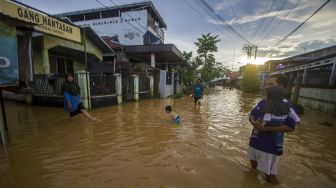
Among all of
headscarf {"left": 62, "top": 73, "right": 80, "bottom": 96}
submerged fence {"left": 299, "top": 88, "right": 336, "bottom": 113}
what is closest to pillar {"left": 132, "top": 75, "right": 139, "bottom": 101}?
headscarf {"left": 62, "top": 73, "right": 80, "bottom": 96}

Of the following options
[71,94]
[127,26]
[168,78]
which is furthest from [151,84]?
[127,26]

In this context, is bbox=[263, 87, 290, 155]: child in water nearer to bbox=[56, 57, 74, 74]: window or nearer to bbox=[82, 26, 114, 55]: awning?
bbox=[82, 26, 114, 55]: awning

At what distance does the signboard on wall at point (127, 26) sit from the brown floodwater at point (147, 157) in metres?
23.6

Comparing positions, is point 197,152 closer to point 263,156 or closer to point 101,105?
point 263,156

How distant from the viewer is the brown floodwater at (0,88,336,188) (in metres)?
2.75

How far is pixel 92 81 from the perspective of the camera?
8609 mm

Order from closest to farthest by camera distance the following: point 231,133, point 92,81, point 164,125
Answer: point 231,133 → point 164,125 → point 92,81

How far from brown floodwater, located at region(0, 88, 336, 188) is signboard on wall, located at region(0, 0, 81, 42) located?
339 cm

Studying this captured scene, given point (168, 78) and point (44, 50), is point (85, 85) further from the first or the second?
point (168, 78)

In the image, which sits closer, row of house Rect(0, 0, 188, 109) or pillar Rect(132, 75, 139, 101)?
row of house Rect(0, 0, 188, 109)

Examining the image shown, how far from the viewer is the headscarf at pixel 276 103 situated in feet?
8.06

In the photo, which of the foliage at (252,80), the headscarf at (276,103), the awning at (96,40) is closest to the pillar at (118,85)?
the awning at (96,40)

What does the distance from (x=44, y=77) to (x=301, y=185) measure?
11.1 m

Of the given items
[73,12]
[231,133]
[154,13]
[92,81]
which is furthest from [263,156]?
[73,12]
